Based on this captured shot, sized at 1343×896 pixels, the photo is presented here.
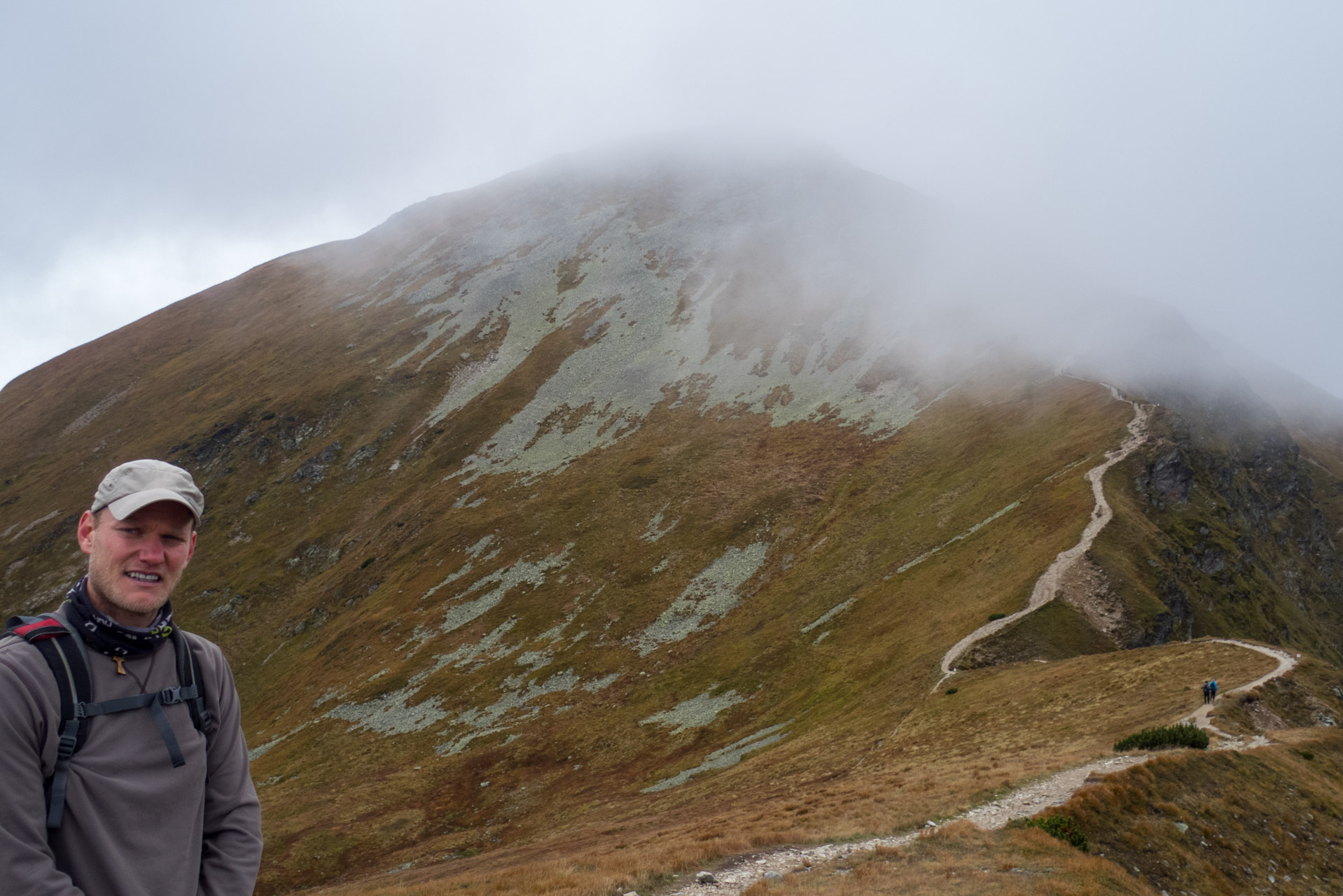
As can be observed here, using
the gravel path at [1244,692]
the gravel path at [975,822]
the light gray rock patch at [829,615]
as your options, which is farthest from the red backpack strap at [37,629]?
the light gray rock patch at [829,615]

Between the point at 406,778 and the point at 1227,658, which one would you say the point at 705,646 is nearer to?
the point at 406,778

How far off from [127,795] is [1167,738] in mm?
32106

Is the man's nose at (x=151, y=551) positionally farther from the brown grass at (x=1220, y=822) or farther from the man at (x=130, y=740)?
the brown grass at (x=1220, y=822)

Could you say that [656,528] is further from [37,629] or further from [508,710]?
[37,629]

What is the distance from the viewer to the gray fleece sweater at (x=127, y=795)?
15.1 feet

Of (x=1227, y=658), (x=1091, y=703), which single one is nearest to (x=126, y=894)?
(x=1091, y=703)

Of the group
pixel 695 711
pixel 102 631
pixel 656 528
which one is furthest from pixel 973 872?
pixel 656 528

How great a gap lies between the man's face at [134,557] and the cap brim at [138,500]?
0.23 ft

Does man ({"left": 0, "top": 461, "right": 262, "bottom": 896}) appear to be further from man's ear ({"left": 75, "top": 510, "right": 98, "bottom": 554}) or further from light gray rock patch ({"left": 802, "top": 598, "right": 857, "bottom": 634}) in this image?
light gray rock patch ({"left": 802, "top": 598, "right": 857, "bottom": 634})

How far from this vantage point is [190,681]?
18.6 ft

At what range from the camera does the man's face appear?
5281 millimetres

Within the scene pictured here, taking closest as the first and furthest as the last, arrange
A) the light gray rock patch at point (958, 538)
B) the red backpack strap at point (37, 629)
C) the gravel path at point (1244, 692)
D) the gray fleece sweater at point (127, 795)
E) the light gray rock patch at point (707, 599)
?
the gray fleece sweater at point (127, 795), the red backpack strap at point (37, 629), the gravel path at point (1244, 692), the light gray rock patch at point (958, 538), the light gray rock patch at point (707, 599)

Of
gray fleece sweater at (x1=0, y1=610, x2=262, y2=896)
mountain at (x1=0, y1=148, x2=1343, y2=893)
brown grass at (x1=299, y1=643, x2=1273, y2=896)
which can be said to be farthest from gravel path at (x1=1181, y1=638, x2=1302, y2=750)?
gray fleece sweater at (x1=0, y1=610, x2=262, y2=896)

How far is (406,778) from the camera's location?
2343 inches
